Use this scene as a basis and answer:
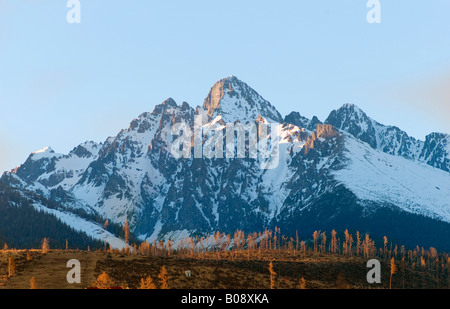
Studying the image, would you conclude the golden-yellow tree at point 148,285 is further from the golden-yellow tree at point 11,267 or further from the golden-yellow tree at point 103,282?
the golden-yellow tree at point 11,267

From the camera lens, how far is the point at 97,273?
189000mm

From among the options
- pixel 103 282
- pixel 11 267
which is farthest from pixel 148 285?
pixel 11 267

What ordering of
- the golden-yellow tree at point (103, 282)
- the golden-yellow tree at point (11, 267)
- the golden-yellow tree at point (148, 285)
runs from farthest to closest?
the golden-yellow tree at point (11, 267) < the golden-yellow tree at point (103, 282) < the golden-yellow tree at point (148, 285)

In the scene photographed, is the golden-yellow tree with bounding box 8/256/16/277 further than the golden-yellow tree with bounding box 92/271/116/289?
Yes

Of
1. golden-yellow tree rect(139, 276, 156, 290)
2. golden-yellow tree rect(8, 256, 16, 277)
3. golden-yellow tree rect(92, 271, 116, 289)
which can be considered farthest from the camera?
golden-yellow tree rect(8, 256, 16, 277)

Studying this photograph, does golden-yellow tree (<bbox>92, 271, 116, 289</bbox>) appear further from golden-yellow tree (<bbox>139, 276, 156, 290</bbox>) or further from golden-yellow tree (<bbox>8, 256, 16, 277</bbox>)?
golden-yellow tree (<bbox>8, 256, 16, 277</bbox>)

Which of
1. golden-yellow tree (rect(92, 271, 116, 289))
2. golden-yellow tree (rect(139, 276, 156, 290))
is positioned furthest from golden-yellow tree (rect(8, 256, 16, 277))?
golden-yellow tree (rect(139, 276, 156, 290))

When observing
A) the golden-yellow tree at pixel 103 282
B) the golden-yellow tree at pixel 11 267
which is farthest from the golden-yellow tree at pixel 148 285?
the golden-yellow tree at pixel 11 267

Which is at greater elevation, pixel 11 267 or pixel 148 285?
pixel 11 267

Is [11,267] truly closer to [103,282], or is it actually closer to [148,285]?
[103,282]
